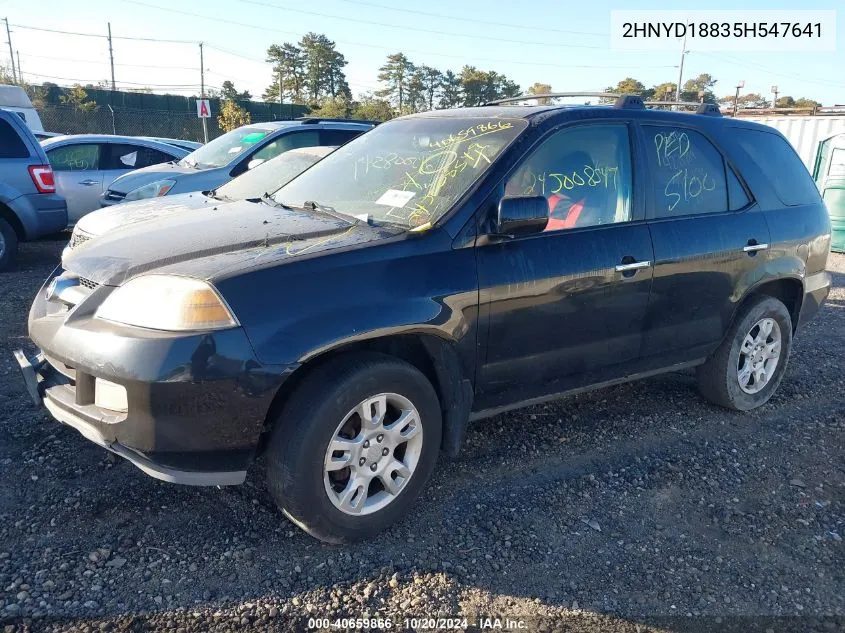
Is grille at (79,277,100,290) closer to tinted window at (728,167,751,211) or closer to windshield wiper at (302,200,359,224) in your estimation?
windshield wiper at (302,200,359,224)

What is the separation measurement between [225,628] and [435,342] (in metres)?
1.39

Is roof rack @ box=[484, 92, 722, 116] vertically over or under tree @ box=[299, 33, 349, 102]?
under

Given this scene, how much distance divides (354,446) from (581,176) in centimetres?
187

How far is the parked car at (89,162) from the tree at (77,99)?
2274cm

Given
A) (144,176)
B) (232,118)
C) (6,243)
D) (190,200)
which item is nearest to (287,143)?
(144,176)

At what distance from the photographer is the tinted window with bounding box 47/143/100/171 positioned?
30.5 ft

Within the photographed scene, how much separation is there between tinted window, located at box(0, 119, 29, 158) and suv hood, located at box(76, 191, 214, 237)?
335 centimetres

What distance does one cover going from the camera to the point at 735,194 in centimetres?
427

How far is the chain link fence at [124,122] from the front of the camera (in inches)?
1096

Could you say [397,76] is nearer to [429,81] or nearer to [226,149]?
[429,81]

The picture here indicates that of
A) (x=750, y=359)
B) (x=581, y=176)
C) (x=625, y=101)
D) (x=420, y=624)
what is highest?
(x=625, y=101)

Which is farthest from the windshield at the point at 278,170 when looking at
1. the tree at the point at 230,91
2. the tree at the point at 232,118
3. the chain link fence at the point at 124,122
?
the tree at the point at 230,91

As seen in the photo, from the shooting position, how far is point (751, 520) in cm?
330

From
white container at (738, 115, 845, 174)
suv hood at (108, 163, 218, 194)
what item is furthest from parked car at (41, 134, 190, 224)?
white container at (738, 115, 845, 174)
